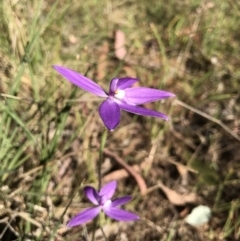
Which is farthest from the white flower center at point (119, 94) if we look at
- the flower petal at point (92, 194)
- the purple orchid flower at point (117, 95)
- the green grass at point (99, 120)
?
the flower petal at point (92, 194)

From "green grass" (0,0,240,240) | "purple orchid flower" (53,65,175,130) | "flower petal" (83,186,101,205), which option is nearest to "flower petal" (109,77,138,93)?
"purple orchid flower" (53,65,175,130)

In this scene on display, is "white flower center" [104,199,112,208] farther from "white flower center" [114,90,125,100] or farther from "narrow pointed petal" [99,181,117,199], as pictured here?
"white flower center" [114,90,125,100]

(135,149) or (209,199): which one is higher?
(135,149)

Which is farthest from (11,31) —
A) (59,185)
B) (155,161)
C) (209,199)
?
(209,199)

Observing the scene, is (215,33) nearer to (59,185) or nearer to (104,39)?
(104,39)

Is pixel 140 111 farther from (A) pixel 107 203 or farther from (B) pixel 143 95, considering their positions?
(A) pixel 107 203

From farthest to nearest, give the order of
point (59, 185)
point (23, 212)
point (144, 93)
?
point (59, 185) → point (23, 212) → point (144, 93)

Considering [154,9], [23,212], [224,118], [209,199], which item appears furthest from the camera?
[154,9]

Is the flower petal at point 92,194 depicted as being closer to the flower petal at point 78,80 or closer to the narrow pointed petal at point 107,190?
the narrow pointed petal at point 107,190
